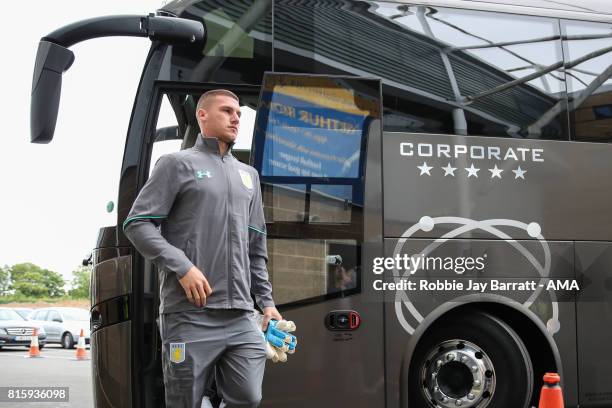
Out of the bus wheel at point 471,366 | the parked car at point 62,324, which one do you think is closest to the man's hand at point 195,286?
the bus wheel at point 471,366

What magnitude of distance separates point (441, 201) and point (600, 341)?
159 cm

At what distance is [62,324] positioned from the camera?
74.4 feet

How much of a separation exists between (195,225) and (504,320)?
118 inches

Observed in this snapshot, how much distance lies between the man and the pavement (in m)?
5.69

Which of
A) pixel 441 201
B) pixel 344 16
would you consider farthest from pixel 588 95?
pixel 344 16

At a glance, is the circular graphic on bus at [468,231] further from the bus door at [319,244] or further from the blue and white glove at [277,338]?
the blue and white glove at [277,338]

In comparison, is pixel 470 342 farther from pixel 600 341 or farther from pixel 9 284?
pixel 9 284

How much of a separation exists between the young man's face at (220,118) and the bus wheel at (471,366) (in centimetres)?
256

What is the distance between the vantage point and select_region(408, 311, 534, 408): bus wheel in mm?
5445

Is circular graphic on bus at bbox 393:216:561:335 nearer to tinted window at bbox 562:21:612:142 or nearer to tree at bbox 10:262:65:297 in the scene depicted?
tinted window at bbox 562:21:612:142

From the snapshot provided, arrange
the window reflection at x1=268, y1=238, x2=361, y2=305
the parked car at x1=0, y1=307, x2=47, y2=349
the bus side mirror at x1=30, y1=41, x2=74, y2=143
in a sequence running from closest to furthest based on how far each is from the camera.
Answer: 1. the bus side mirror at x1=30, y1=41, x2=74, y2=143
2. the window reflection at x1=268, y1=238, x2=361, y2=305
3. the parked car at x1=0, y1=307, x2=47, y2=349

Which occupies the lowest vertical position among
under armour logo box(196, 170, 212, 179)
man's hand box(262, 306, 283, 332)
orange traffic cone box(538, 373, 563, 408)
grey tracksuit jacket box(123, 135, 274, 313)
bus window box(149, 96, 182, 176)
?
orange traffic cone box(538, 373, 563, 408)

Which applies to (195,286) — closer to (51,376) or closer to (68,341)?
(51,376)

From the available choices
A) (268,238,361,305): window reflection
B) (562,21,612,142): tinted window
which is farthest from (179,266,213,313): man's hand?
(562,21,612,142): tinted window
